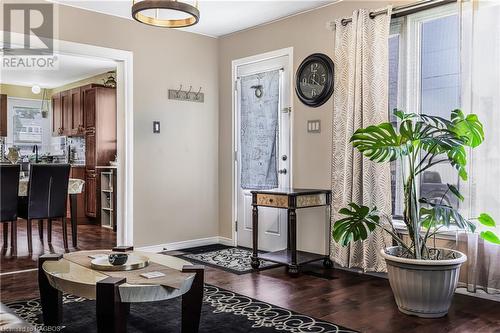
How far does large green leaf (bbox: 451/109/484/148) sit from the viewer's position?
3.06 metres

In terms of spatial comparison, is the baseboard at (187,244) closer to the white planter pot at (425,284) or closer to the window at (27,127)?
the white planter pot at (425,284)

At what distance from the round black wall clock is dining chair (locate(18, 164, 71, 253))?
2853mm

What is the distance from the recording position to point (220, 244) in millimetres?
5648

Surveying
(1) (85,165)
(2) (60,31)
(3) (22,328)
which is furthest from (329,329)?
(1) (85,165)

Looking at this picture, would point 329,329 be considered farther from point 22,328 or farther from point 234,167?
point 234,167

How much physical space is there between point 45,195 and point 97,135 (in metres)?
2.23

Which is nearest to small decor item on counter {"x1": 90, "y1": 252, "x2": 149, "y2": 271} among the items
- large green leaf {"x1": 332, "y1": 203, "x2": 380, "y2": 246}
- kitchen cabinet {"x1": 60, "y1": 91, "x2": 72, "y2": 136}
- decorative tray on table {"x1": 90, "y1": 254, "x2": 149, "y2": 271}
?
decorative tray on table {"x1": 90, "y1": 254, "x2": 149, "y2": 271}

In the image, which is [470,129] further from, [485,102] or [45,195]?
[45,195]

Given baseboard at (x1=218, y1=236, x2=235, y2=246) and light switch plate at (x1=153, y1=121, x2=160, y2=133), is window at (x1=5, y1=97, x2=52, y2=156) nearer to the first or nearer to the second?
light switch plate at (x1=153, y1=121, x2=160, y2=133)

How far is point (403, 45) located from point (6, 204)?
4.28 m

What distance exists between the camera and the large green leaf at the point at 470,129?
3.06 m

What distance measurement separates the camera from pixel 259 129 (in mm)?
5234

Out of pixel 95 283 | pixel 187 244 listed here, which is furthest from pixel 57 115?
pixel 95 283

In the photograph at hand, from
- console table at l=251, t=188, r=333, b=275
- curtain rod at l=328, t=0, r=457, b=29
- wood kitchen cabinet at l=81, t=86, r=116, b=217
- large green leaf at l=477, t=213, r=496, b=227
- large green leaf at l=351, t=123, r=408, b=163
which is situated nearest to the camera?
large green leaf at l=477, t=213, r=496, b=227
